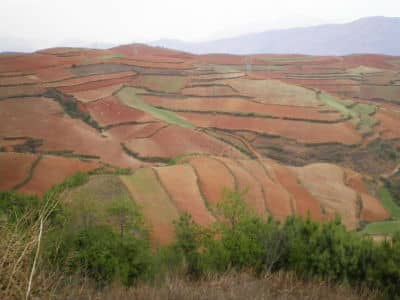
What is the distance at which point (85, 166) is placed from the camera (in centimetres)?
1845

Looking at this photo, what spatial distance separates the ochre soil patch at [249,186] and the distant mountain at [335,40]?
14018 centimetres

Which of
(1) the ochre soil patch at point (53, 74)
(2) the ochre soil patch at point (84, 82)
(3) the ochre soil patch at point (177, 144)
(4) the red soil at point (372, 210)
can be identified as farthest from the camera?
(1) the ochre soil patch at point (53, 74)

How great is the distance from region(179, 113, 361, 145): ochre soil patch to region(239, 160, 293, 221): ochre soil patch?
28.3 ft

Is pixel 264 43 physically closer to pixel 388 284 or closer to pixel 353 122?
pixel 353 122

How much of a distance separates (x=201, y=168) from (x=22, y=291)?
14656mm

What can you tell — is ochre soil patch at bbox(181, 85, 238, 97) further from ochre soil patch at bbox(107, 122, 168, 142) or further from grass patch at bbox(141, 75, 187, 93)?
ochre soil patch at bbox(107, 122, 168, 142)

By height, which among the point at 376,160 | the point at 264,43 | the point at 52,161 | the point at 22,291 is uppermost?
the point at 264,43

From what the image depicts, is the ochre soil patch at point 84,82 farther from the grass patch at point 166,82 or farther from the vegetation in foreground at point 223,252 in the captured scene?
the vegetation in foreground at point 223,252

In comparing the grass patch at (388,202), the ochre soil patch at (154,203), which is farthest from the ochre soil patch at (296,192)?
the ochre soil patch at (154,203)

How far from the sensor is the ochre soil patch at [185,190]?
14.1 m

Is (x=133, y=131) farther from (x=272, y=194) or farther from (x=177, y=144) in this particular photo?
(x=272, y=194)

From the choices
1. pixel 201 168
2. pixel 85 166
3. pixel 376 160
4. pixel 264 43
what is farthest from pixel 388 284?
pixel 264 43

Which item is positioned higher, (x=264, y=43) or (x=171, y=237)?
(x=264, y=43)

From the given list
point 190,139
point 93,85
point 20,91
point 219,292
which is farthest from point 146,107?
point 219,292
